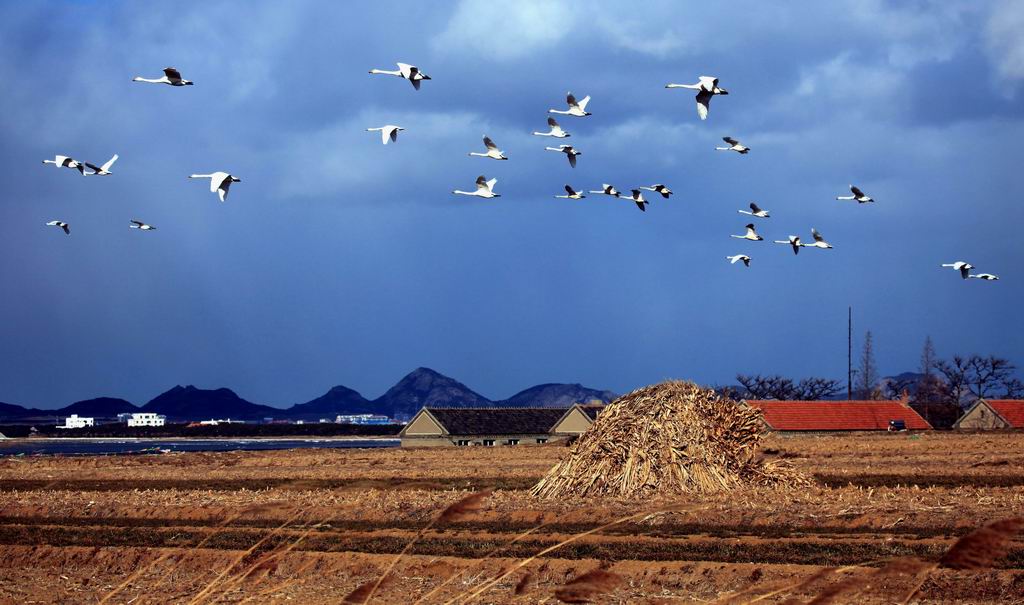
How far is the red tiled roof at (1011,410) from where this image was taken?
287 feet

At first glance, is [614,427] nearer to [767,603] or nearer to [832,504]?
[832,504]

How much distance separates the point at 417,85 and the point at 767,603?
50.2ft

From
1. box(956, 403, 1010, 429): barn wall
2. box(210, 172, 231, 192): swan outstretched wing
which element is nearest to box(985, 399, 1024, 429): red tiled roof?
box(956, 403, 1010, 429): barn wall

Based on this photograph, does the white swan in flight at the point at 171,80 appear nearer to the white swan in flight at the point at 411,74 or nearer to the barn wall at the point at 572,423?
the white swan in flight at the point at 411,74

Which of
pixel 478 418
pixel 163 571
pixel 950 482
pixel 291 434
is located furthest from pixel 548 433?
pixel 291 434

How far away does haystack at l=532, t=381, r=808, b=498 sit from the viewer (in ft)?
91.2

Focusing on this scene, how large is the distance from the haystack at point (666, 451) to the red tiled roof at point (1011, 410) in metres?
64.7

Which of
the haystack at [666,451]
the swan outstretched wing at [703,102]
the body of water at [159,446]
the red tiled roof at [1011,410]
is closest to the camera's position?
the swan outstretched wing at [703,102]

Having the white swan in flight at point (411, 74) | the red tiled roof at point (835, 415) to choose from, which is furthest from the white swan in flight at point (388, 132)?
the red tiled roof at point (835, 415)

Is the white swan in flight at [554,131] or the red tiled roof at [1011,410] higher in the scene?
the white swan in flight at [554,131]

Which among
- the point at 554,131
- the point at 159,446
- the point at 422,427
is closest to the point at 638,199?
the point at 554,131

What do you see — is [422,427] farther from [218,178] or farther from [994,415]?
[218,178]

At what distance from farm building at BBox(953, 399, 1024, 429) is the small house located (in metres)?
3.66

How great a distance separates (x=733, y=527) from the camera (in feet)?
67.4
